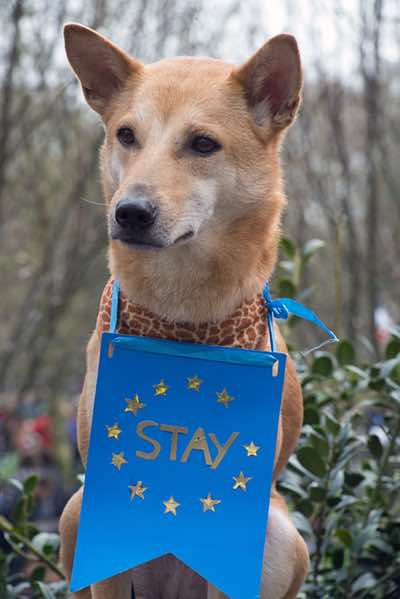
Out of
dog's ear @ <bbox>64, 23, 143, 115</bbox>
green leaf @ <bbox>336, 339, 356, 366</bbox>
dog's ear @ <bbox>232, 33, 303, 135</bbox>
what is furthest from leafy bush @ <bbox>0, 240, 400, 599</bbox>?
dog's ear @ <bbox>64, 23, 143, 115</bbox>

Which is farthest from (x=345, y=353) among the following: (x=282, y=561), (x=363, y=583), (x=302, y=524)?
(x=282, y=561)

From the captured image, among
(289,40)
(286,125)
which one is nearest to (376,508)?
(286,125)

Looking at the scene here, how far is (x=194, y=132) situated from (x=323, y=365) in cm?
147

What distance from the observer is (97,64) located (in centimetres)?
295

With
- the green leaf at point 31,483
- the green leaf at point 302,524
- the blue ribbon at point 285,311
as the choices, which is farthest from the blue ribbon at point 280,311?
the green leaf at point 31,483

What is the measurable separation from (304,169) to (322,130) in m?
0.61

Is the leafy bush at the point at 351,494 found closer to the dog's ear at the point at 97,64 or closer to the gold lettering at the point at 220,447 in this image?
the gold lettering at the point at 220,447

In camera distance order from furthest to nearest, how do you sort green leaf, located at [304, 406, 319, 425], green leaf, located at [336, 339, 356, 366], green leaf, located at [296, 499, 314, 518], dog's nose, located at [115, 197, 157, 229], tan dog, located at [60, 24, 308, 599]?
1. green leaf, located at [336, 339, 356, 366]
2. green leaf, located at [304, 406, 319, 425]
3. green leaf, located at [296, 499, 314, 518]
4. tan dog, located at [60, 24, 308, 599]
5. dog's nose, located at [115, 197, 157, 229]

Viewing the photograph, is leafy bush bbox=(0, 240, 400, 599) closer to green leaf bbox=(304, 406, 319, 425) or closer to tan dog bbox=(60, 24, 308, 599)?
green leaf bbox=(304, 406, 319, 425)

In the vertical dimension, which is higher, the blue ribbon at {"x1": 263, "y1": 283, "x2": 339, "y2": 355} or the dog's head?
the dog's head

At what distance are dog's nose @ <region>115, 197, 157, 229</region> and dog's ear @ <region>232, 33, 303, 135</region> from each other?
2.18 feet

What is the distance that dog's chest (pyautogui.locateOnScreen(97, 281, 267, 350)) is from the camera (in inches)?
107

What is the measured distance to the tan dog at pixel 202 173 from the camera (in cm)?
267

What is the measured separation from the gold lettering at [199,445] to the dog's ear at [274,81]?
3.58 ft
